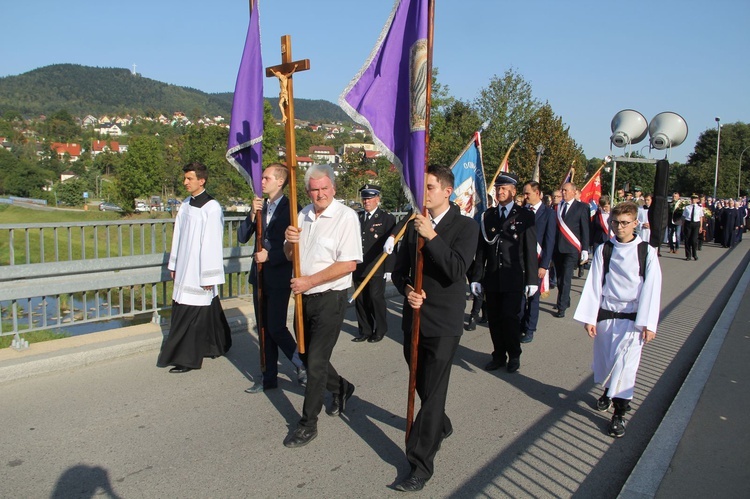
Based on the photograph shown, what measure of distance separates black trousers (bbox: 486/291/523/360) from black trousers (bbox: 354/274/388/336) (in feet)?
5.42

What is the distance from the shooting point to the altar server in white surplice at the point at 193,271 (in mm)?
6051

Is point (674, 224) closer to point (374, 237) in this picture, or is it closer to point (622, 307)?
point (374, 237)

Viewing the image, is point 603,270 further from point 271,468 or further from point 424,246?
point 271,468

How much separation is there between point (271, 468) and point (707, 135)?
8008cm

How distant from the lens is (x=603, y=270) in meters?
5.00

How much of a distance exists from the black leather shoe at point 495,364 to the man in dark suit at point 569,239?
10.9ft

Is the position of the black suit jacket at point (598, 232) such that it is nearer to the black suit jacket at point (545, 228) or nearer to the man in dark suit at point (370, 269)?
the black suit jacket at point (545, 228)

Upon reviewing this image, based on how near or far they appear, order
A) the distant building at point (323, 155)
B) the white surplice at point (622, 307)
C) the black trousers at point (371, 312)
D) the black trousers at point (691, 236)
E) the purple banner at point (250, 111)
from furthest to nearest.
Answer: the distant building at point (323, 155)
the black trousers at point (691, 236)
the black trousers at point (371, 312)
the purple banner at point (250, 111)
the white surplice at point (622, 307)

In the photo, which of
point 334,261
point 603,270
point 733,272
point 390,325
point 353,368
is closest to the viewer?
point 334,261

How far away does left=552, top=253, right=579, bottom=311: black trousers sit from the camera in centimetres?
947

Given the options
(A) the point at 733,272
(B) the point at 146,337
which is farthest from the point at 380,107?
(A) the point at 733,272

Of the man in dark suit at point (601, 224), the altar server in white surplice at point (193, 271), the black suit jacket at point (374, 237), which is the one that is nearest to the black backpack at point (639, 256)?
the black suit jacket at point (374, 237)

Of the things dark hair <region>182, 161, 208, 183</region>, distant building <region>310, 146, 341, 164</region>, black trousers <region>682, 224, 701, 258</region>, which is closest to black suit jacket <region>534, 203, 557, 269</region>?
dark hair <region>182, 161, 208, 183</region>

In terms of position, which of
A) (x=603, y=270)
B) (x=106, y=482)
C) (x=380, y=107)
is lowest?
(x=106, y=482)
